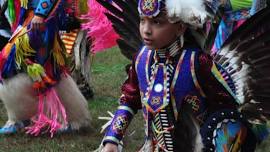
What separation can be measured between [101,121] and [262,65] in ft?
9.83

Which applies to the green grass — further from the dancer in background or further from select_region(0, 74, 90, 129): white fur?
the dancer in background

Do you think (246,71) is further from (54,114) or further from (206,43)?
(54,114)

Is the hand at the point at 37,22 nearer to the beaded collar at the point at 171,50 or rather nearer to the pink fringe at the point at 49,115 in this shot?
the pink fringe at the point at 49,115

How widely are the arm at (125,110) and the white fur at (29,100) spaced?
85.2 inches

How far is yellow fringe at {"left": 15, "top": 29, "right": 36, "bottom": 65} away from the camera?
15.6ft

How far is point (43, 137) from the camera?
200 inches

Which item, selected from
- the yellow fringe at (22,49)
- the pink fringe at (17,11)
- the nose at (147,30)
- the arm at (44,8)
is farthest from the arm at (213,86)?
the pink fringe at (17,11)

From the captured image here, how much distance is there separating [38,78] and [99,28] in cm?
83

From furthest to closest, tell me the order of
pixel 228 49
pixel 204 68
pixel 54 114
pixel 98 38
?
pixel 98 38 → pixel 54 114 → pixel 228 49 → pixel 204 68

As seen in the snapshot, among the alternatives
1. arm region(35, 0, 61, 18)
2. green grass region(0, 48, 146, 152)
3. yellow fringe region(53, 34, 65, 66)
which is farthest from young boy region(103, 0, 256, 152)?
yellow fringe region(53, 34, 65, 66)

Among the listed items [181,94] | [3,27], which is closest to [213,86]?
[181,94]

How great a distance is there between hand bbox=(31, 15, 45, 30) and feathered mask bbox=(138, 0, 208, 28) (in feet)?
7.05

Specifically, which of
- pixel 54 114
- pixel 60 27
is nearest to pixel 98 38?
pixel 60 27

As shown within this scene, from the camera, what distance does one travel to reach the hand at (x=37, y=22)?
184 inches
